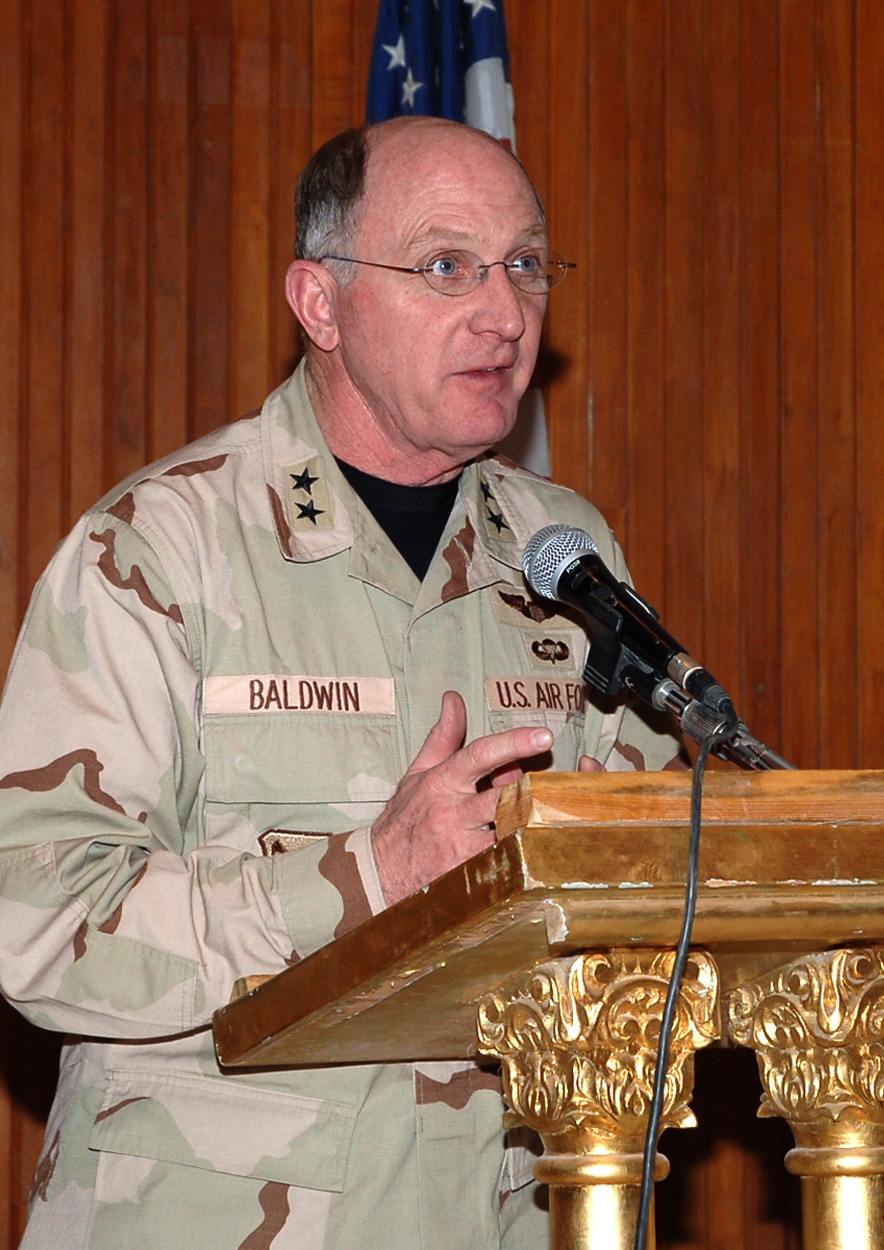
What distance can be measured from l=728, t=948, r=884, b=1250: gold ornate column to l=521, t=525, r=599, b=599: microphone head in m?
0.59

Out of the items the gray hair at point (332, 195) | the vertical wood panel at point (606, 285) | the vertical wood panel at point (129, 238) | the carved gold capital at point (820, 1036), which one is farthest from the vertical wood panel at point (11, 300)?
the carved gold capital at point (820, 1036)

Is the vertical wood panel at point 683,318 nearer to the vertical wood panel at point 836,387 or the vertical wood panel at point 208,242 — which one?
the vertical wood panel at point 836,387

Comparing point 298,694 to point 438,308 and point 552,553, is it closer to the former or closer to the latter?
point 552,553

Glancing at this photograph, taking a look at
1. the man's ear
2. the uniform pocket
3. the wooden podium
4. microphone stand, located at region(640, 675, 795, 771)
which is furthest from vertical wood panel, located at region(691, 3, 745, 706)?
the wooden podium

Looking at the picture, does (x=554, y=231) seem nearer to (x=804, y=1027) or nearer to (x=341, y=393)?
(x=341, y=393)

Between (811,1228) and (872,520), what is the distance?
2.50 meters

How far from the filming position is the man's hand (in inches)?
50.6

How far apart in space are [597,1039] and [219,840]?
0.85 metres

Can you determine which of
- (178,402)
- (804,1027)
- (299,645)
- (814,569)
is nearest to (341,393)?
(299,645)

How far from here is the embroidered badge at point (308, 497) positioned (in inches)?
85.4

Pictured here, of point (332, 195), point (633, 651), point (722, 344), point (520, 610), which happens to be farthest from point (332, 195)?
point (722, 344)

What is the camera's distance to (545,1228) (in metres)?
2.03

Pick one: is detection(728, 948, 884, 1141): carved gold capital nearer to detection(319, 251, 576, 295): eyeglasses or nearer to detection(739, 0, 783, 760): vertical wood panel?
detection(319, 251, 576, 295): eyeglasses

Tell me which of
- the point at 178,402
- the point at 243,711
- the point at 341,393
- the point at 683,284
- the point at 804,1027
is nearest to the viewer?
the point at 804,1027
